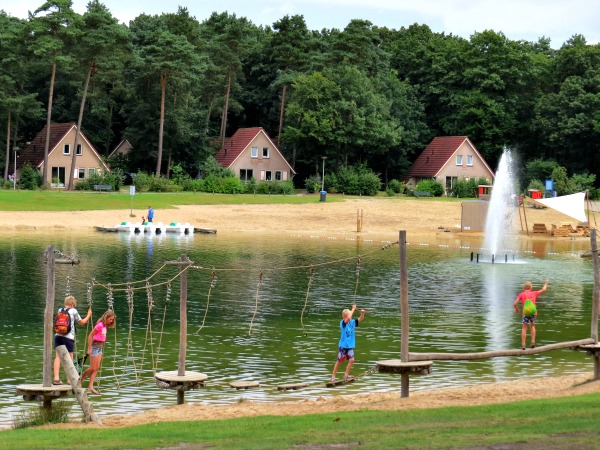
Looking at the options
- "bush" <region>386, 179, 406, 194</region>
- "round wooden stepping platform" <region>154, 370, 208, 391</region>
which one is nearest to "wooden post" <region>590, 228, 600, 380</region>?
"round wooden stepping platform" <region>154, 370, 208, 391</region>

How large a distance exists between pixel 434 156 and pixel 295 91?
64.8 ft

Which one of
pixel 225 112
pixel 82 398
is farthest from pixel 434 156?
pixel 82 398

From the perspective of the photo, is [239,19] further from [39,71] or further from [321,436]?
[321,436]

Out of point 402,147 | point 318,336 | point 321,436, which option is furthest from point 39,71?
point 321,436

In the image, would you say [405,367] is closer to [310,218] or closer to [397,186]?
[310,218]

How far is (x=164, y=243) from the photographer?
71.3 metres

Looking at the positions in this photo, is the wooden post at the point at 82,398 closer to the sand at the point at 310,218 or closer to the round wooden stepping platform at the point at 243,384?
the round wooden stepping platform at the point at 243,384

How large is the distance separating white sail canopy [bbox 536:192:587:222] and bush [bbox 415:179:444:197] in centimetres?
4538

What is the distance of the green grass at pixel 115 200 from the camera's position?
87.8 meters

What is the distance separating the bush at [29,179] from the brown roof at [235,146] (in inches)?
965

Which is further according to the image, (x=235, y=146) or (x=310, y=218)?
(x=235, y=146)

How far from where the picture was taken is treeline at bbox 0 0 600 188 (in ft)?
365

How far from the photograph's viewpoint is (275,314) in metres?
39.1

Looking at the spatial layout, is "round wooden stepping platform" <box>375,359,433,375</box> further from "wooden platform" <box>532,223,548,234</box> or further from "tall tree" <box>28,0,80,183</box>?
"tall tree" <box>28,0,80,183</box>
